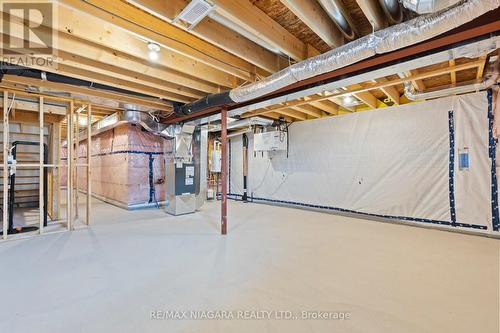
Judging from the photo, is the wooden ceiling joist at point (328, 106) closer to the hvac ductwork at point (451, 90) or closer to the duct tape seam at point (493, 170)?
the hvac ductwork at point (451, 90)

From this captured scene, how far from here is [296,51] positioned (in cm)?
260

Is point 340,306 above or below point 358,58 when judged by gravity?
below

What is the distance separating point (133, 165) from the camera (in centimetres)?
582

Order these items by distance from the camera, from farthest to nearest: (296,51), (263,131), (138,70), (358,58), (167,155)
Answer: (263,131) → (167,155) → (138,70) → (296,51) → (358,58)

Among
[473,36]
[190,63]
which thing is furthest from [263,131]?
[473,36]

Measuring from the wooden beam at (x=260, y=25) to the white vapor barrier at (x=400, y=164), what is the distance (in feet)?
9.24

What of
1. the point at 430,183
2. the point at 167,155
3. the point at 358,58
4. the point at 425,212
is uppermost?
the point at 358,58

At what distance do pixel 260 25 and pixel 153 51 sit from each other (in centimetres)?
128

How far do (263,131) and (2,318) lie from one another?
5715 millimetres

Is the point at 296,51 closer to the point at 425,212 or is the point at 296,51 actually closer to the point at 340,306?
the point at 340,306

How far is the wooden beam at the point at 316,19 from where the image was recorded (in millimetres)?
1823

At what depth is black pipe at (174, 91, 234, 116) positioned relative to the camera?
136 inches

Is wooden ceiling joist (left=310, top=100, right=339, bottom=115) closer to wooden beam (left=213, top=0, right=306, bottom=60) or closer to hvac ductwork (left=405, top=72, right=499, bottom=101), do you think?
hvac ductwork (left=405, top=72, right=499, bottom=101)

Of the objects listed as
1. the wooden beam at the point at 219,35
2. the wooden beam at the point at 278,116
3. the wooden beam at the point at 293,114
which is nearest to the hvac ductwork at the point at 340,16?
the wooden beam at the point at 219,35
